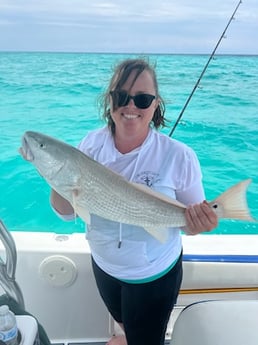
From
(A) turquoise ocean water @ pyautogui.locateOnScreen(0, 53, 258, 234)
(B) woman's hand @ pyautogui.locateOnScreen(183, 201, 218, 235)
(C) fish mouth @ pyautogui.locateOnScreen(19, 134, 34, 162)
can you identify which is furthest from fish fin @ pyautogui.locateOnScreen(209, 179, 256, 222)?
(A) turquoise ocean water @ pyautogui.locateOnScreen(0, 53, 258, 234)

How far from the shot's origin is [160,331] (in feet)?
5.14

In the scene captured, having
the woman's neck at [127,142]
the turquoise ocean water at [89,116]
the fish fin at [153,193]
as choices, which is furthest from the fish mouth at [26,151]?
the turquoise ocean water at [89,116]

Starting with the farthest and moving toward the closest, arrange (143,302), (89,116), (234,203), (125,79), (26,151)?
(89,116)
(143,302)
(125,79)
(234,203)
(26,151)

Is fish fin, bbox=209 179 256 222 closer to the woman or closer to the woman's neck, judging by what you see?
the woman

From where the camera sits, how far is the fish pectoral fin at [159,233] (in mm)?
1251

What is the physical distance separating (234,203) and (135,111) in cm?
41

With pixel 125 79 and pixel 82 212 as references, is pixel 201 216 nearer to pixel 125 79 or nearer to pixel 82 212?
pixel 82 212

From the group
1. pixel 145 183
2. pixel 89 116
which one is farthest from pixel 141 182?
pixel 89 116

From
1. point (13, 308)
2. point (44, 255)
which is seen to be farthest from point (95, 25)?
point (13, 308)

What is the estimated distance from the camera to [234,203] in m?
1.19

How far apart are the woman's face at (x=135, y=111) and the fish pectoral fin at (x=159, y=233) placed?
32 cm

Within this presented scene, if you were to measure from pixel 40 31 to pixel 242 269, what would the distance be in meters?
2.63

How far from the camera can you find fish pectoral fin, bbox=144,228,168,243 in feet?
4.10

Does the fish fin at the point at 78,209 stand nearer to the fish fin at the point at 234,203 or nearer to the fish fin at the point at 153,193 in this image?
the fish fin at the point at 153,193
